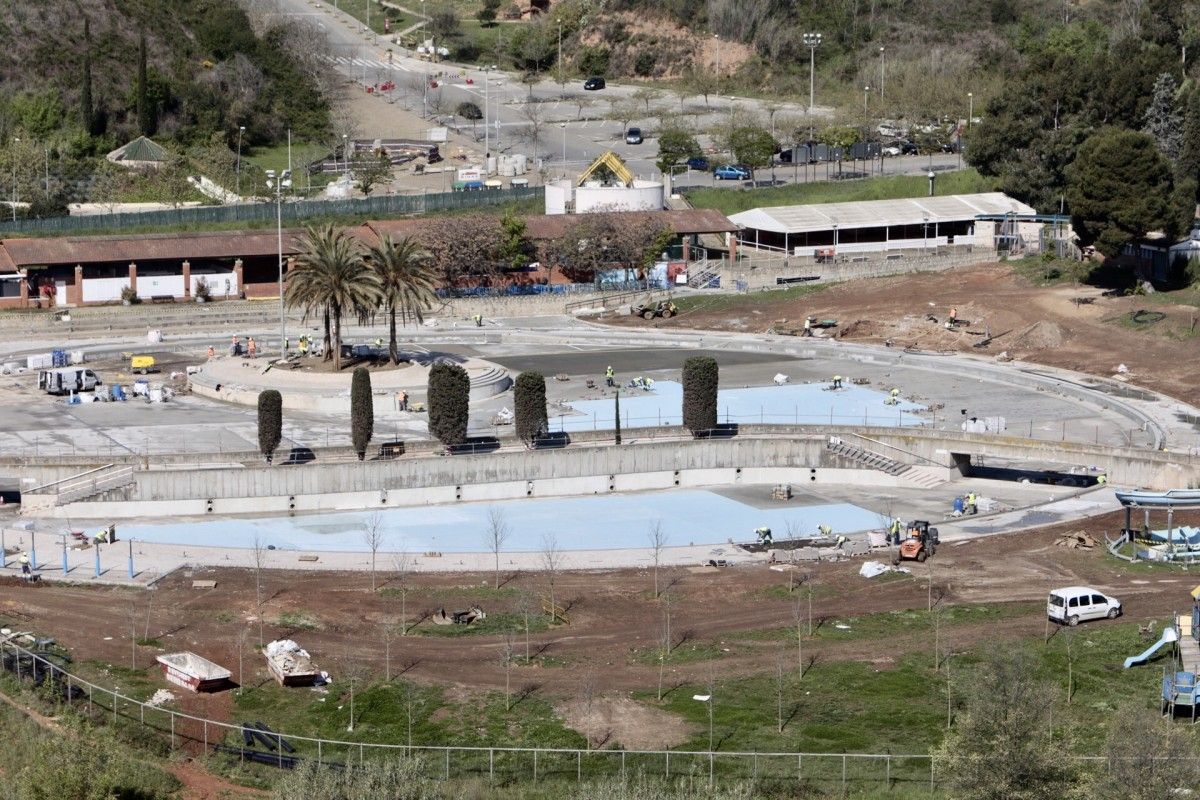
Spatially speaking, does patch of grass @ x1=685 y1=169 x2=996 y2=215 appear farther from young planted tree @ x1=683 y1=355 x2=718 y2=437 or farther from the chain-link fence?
young planted tree @ x1=683 y1=355 x2=718 y2=437

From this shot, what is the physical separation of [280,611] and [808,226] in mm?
73895

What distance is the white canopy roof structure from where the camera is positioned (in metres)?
130

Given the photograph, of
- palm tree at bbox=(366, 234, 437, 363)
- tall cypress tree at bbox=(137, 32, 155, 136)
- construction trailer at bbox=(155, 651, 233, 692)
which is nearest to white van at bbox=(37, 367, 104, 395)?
palm tree at bbox=(366, 234, 437, 363)

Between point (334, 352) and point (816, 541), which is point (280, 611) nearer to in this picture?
point (816, 541)

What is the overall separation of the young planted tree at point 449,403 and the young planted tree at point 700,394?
9.98m

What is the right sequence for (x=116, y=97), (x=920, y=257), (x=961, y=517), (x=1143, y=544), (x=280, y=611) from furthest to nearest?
(x=116, y=97) < (x=920, y=257) < (x=961, y=517) < (x=1143, y=544) < (x=280, y=611)

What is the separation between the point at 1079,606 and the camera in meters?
61.3

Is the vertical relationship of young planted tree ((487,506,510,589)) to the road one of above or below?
below

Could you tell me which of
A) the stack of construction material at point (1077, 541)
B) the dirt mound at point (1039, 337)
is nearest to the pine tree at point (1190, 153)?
the dirt mound at point (1039, 337)

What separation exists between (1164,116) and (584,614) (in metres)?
78.3

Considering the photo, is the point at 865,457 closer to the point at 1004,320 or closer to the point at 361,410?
the point at 361,410

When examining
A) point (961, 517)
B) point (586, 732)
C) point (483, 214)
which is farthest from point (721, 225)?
point (586, 732)

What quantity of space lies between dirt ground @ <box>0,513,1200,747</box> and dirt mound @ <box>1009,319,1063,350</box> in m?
38.6

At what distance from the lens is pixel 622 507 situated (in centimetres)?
7931
